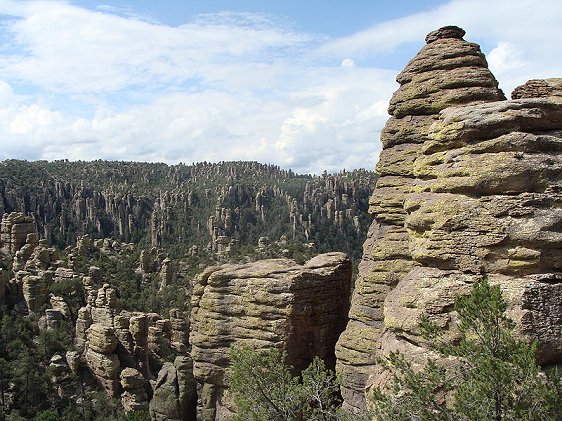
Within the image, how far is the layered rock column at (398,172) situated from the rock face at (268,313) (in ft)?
5.43

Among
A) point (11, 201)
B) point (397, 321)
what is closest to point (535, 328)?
point (397, 321)

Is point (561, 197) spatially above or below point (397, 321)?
above

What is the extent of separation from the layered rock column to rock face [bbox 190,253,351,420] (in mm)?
1655

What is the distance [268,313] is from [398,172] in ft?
19.3

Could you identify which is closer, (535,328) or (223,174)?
(535,328)

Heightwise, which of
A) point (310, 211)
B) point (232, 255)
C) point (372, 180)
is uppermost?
point (372, 180)

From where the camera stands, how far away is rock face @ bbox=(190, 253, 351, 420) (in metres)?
15.8

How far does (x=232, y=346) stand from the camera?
15.9 m

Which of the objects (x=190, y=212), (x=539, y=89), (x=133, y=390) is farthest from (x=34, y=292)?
(x=190, y=212)

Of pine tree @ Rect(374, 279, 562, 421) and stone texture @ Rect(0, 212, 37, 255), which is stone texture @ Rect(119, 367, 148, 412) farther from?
stone texture @ Rect(0, 212, 37, 255)

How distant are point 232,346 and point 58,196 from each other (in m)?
118

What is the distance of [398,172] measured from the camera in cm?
1441

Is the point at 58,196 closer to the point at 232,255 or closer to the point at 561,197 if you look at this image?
the point at 232,255

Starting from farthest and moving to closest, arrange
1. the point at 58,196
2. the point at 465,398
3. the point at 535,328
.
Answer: the point at 58,196 < the point at 535,328 < the point at 465,398
